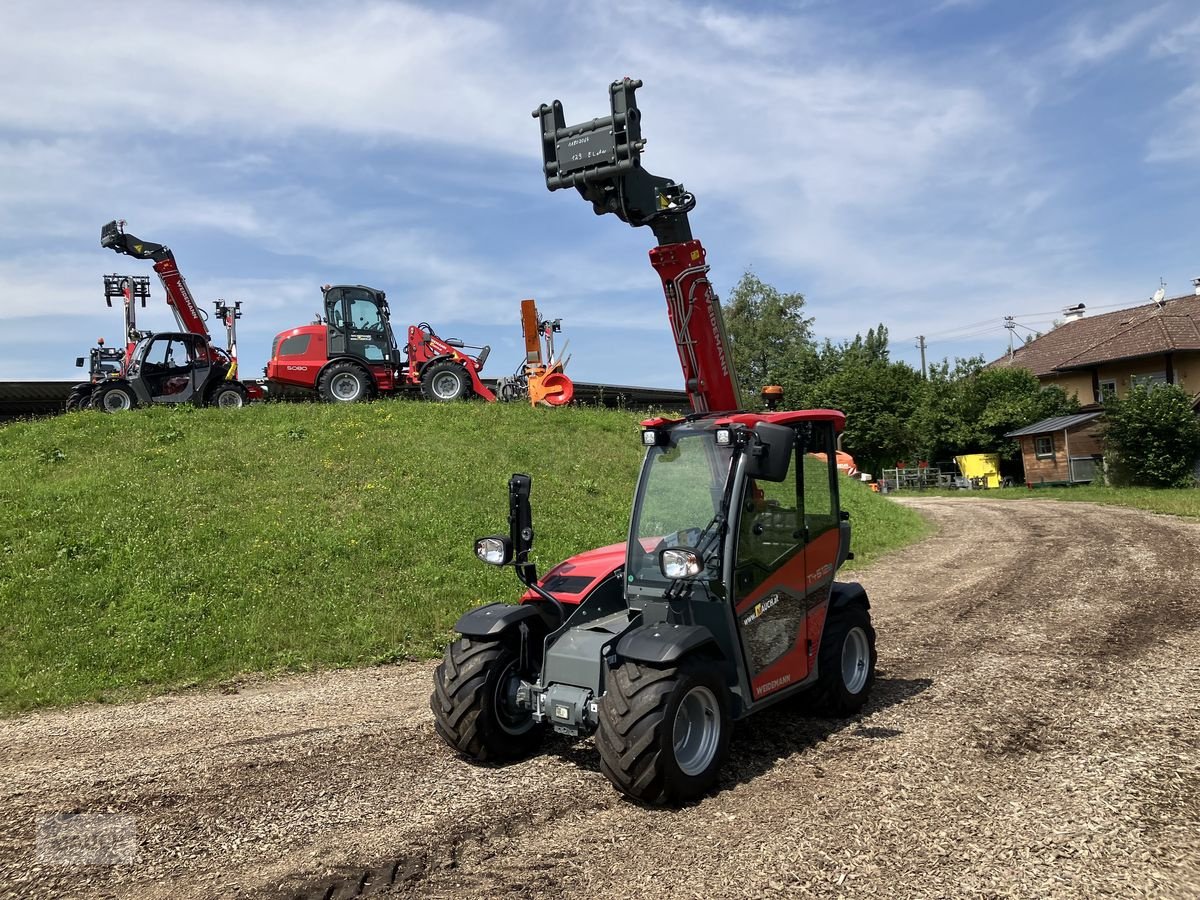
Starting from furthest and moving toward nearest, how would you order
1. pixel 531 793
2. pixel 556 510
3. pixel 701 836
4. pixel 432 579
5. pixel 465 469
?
pixel 465 469, pixel 556 510, pixel 432 579, pixel 531 793, pixel 701 836

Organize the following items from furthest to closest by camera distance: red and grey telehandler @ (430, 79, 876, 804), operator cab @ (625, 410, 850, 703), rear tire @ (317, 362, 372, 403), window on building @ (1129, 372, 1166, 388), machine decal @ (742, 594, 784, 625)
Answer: window on building @ (1129, 372, 1166, 388) → rear tire @ (317, 362, 372, 403) → machine decal @ (742, 594, 784, 625) → operator cab @ (625, 410, 850, 703) → red and grey telehandler @ (430, 79, 876, 804)

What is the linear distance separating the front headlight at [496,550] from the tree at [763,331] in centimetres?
6063

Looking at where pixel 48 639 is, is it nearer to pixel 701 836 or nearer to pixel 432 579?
pixel 432 579

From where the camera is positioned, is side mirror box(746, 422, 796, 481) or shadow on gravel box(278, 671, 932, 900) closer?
shadow on gravel box(278, 671, 932, 900)

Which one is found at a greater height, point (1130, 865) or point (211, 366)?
point (211, 366)

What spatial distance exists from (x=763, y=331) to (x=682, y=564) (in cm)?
6529

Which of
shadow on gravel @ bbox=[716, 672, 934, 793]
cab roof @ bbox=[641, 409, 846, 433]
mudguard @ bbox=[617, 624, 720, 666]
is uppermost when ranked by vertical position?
cab roof @ bbox=[641, 409, 846, 433]

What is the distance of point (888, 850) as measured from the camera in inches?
169

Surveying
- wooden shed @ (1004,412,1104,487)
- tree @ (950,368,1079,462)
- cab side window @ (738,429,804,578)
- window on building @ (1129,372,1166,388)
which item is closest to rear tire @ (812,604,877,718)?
cab side window @ (738,429,804,578)

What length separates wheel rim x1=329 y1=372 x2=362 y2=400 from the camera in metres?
21.1

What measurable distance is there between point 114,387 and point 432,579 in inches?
490

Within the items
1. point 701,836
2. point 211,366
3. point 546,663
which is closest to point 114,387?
point 211,366

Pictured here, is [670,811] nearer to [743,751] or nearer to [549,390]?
[743,751]

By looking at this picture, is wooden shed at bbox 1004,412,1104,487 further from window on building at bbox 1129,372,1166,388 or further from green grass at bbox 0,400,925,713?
green grass at bbox 0,400,925,713
